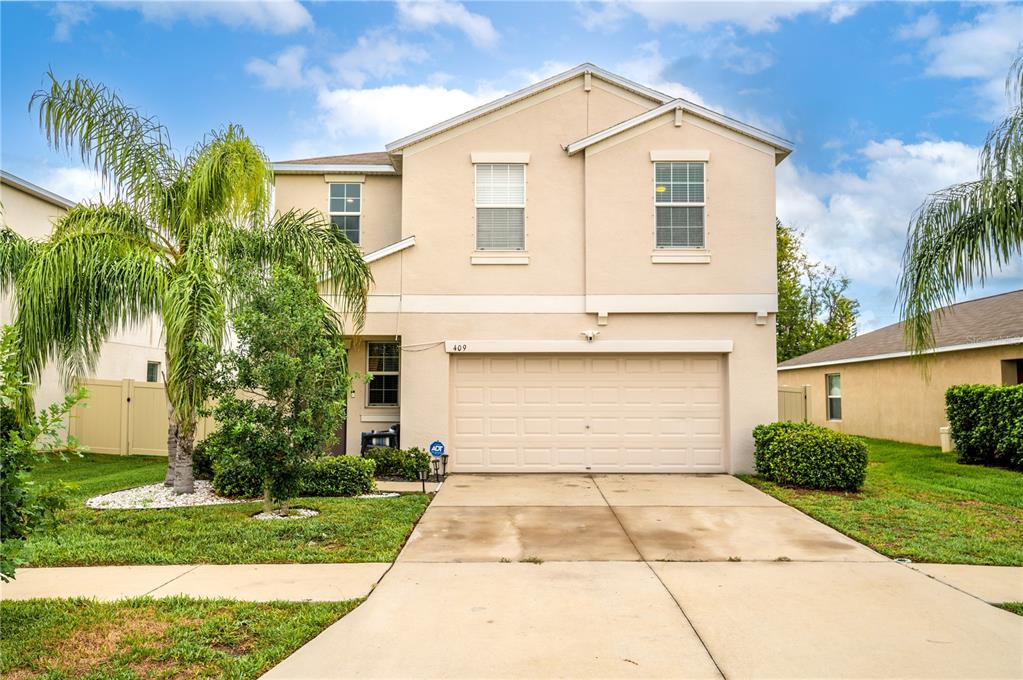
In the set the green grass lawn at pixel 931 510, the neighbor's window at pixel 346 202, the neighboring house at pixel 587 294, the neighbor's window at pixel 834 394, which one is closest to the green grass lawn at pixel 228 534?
the neighboring house at pixel 587 294

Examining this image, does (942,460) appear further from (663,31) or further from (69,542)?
(69,542)

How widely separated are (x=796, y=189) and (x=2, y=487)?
1368 inches

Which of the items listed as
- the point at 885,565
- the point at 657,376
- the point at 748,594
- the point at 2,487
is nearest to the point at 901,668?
the point at 748,594

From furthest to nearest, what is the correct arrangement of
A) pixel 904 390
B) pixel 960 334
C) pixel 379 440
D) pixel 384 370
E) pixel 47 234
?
1. pixel 904 390
2. pixel 960 334
3. pixel 47 234
4. pixel 384 370
5. pixel 379 440

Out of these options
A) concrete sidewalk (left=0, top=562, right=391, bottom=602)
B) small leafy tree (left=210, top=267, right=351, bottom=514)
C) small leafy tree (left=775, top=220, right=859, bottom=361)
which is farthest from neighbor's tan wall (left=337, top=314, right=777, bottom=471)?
small leafy tree (left=775, top=220, right=859, bottom=361)

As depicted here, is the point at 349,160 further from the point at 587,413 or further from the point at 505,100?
the point at 587,413

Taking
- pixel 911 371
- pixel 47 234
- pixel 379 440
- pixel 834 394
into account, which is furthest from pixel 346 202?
pixel 834 394

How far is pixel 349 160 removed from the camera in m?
15.0

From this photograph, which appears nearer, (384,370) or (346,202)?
(384,370)

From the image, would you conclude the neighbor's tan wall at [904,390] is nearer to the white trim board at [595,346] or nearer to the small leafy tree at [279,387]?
the white trim board at [595,346]

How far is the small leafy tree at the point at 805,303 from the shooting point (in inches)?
1318

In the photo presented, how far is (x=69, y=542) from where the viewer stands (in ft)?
24.5

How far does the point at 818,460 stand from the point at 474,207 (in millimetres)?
7587

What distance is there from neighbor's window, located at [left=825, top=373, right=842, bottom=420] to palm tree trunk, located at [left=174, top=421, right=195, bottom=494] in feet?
69.0
